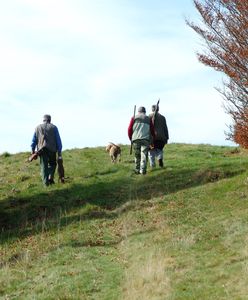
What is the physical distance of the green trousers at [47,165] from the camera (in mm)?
18578

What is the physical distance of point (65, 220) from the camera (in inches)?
577

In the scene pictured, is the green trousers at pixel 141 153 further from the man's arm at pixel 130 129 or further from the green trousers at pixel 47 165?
the green trousers at pixel 47 165

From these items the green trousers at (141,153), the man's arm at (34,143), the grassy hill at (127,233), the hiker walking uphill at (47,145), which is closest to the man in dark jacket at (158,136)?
the grassy hill at (127,233)

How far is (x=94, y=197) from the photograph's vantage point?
16.8m

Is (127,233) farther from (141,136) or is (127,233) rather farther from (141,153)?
(141,136)

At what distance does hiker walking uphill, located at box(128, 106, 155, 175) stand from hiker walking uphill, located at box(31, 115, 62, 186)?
8.17 feet

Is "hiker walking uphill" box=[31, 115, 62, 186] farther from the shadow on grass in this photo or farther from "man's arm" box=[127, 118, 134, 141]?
"man's arm" box=[127, 118, 134, 141]

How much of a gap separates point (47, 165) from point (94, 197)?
8.77 feet

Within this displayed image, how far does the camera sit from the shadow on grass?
1494cm

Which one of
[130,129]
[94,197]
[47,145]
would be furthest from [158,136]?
[94,197]

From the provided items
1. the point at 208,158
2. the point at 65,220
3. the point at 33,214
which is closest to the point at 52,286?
the point at 65,220

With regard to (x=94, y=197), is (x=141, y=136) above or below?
above

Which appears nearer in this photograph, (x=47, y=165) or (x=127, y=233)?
(x=127, y=233)

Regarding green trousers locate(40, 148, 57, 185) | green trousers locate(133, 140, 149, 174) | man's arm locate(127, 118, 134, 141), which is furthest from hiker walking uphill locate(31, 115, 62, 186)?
green trousers locate(133, 140, 149, 174)
